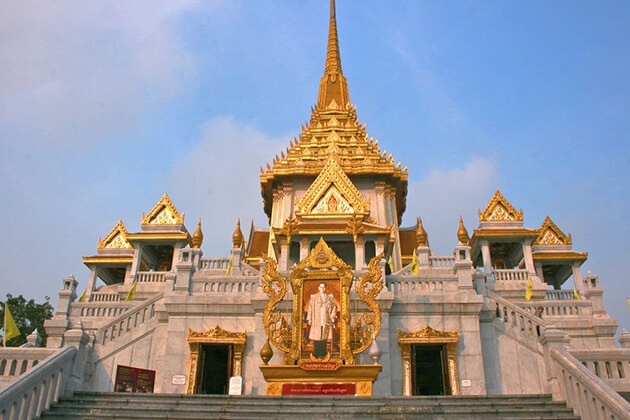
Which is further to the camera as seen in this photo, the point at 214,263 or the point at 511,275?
the point at 511,275

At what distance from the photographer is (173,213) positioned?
32.3m

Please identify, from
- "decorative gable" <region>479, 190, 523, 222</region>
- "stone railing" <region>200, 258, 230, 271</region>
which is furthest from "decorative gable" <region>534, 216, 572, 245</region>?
"stone railing" <region>200, 258, 230, 271</region>

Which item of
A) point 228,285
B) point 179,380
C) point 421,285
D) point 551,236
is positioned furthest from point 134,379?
point 551,236

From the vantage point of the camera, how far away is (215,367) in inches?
707

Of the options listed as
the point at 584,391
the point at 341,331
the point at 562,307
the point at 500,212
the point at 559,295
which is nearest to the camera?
the point at 584,391

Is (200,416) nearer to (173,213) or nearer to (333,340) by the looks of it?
(333,340)

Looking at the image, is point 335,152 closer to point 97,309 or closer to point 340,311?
point 97,309

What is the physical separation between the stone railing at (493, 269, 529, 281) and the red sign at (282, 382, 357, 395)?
14789 millimetres

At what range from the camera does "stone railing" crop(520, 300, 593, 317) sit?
20.9m

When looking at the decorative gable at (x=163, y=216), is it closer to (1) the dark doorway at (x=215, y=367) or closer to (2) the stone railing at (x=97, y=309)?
(2) the stone railing at (x=97, y=309)

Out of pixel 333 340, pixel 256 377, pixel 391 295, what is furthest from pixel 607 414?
pixel 256 377

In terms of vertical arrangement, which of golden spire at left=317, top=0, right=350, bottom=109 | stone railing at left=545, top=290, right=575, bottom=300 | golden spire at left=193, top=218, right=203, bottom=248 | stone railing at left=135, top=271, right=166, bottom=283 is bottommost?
stone railing at left=545, top=290, right=575, bottom=300

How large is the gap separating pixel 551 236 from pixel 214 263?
61.7ft

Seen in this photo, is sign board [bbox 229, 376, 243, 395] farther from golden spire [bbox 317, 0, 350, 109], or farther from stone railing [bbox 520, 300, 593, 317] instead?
golden spire [bbox 317, 0, 350, 109]
